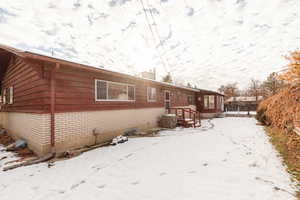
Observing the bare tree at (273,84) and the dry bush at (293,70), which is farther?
the bare tree at (273,84)

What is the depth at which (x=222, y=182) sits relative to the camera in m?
3.25

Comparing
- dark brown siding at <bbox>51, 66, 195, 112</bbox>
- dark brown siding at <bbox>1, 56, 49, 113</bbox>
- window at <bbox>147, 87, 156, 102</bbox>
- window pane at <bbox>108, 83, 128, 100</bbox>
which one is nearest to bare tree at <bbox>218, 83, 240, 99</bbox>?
window at <bbox>147, 87, 156, 102</bbox>

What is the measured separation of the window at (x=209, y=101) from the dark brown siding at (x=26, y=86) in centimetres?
1665

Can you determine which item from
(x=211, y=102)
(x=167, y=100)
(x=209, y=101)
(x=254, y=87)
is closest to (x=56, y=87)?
(x=167, y=100)

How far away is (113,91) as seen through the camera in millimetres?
7758

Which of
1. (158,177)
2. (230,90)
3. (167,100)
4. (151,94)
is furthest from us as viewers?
(230,90)

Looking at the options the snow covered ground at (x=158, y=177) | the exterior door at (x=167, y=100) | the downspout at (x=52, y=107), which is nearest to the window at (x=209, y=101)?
the exterior door at (x=167, y=100)

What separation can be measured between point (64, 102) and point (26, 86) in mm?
2275

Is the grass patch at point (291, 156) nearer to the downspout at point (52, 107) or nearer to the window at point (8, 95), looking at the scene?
the downspout at point (52, 107)

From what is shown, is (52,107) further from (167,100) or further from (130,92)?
(167,100)

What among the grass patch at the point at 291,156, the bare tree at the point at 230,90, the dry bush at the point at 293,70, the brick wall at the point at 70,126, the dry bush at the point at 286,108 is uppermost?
the bare tree at the point at 230,90

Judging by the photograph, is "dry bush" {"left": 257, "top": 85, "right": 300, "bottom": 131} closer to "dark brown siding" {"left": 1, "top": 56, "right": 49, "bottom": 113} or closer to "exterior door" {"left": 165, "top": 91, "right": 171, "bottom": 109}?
"dark brown siding" {"left": 1, "top": 56, "right": 49, "bottom": 113}

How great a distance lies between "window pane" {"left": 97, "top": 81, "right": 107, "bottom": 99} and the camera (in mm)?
7016

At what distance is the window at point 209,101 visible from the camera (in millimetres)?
18312
